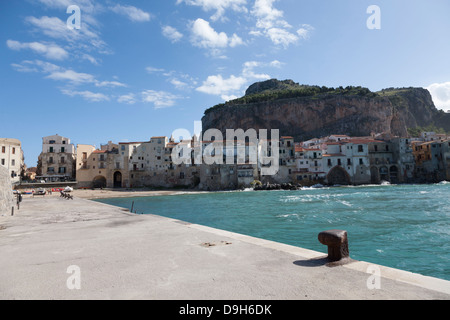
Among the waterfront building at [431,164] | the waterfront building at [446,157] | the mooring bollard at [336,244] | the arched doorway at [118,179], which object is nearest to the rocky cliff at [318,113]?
the waterfront building at [431,164]

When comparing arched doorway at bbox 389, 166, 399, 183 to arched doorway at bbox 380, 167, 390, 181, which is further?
arched doorway at bbox 389, 166, 399, 183

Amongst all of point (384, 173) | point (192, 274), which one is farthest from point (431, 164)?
point (192, 274)

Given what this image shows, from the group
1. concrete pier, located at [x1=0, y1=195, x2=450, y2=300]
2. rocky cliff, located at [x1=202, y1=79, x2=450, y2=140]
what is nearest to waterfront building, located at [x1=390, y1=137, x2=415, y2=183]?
rocky cliff, located at [x1=202, y1=79, x2=450, y2=140]

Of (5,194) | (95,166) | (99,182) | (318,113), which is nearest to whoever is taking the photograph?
(5,194)

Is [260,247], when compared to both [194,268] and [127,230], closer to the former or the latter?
[194,268]

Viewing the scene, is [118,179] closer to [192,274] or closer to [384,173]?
[384,173]

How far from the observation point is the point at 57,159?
66.2 metres

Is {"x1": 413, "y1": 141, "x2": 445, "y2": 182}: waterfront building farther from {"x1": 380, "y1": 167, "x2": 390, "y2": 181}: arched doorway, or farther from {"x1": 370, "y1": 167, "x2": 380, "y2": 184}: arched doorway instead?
{"x1": 370, "y1": 167, "x2": 380, "y2": 184}: arched doorway

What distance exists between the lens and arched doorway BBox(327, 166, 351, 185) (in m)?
71.9

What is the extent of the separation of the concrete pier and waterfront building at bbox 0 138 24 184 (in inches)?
2390

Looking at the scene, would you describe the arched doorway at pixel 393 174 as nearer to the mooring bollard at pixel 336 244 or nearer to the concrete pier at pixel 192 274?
the concrete pier at pixel 192 274

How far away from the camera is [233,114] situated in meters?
122

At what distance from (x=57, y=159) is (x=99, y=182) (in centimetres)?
1120

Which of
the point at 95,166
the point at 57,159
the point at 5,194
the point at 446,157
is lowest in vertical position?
the point at 5,194
